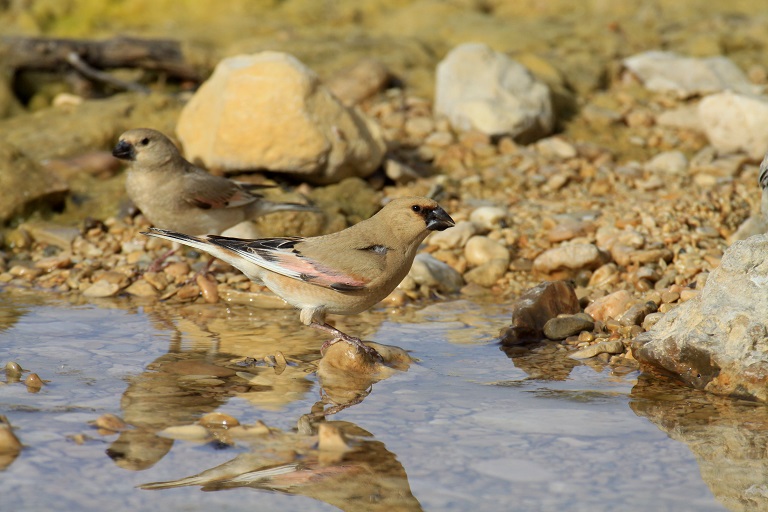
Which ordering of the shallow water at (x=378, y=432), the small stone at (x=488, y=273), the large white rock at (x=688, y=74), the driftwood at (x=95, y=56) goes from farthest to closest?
the large white rock at (x=688, y=74), the driftwood at (x=95, y=56), the small stone at (x=488, y=273), the shallow water at (x=378, y=432)

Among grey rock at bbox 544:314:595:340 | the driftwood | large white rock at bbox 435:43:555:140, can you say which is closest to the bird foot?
grey rock at bbox 544:314:595:340

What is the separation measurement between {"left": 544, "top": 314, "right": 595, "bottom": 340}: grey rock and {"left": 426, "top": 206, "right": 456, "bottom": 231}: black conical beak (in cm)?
92

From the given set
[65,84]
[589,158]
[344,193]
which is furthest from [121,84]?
[589,158]

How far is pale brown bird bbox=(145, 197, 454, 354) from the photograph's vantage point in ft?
17.9

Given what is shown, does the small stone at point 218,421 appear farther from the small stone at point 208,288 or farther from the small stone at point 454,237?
the small stone at point 454,237

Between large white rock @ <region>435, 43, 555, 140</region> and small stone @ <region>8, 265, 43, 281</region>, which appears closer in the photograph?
small stone @ <region>8, 265, 43, 281</region>

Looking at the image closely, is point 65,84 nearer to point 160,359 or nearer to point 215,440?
point 160,359

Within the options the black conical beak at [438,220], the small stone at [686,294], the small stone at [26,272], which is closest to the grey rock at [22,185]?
the small stone at [26,272]

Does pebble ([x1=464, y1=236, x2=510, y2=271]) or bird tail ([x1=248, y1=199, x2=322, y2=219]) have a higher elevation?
bird tail ([x1=248, y1=199, x2=322, y2=219])

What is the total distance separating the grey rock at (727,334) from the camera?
476 cm

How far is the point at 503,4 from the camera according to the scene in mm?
13328

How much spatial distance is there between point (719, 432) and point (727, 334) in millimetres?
696

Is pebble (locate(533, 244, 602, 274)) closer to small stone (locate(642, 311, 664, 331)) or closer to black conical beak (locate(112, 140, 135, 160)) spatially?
small stone (locate(642, 311, 664, 331))

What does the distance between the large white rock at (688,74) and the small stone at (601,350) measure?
18.7 feet
